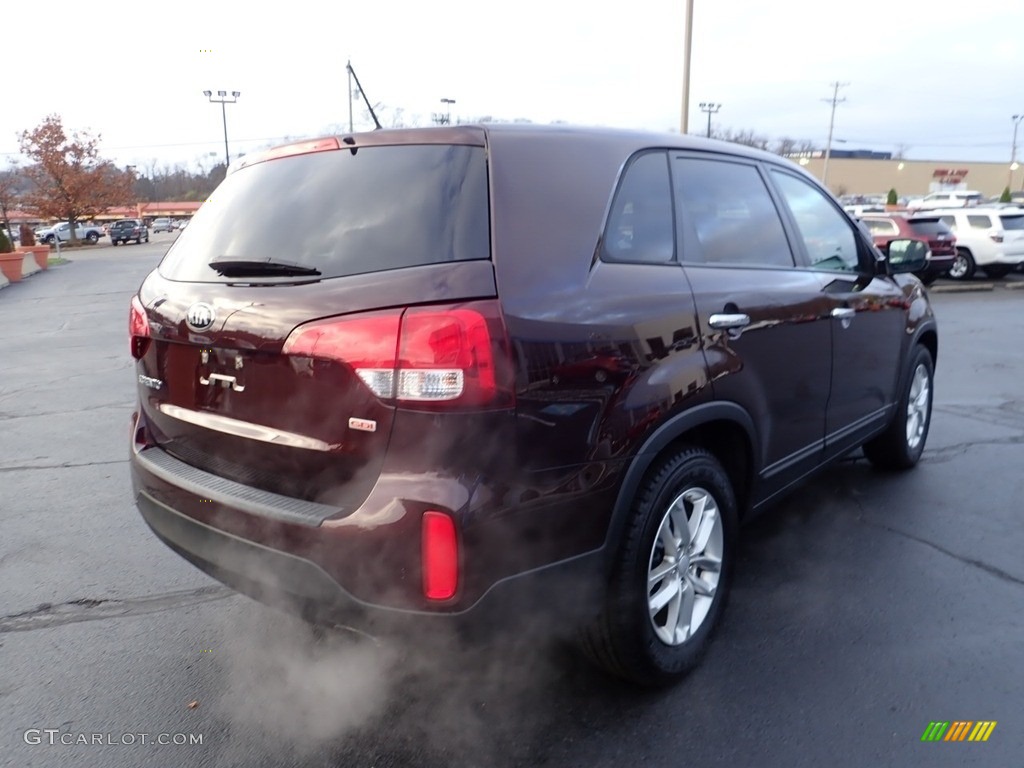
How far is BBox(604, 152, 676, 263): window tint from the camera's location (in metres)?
2.62

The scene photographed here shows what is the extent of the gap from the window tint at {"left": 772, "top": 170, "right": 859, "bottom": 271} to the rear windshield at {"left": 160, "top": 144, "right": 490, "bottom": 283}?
1.89 m

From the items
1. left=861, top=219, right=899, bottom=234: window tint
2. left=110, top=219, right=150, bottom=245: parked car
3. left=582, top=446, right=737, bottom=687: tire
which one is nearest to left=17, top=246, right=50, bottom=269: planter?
left=110, top=219, right=150, bottom=245: parked car

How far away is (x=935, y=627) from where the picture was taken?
3162 millimetres

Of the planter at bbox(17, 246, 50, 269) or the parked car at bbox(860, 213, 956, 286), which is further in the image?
the planter at bbox(17, 246, 50, 269)

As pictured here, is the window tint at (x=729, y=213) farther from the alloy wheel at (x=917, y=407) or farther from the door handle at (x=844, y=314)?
the alloy wheel at (x=917, y=407)

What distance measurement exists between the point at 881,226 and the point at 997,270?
325 centimetres

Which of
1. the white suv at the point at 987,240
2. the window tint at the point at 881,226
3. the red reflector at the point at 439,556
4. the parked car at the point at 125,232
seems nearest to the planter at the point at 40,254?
the parked car at the point at 125,232

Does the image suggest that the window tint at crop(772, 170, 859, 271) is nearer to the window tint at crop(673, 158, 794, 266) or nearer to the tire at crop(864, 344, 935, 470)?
the window tint at crop(673, 158, 794, 266)

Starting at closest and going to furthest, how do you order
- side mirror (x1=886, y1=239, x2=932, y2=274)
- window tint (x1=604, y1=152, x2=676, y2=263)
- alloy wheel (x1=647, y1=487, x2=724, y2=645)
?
1. window tint (x1=604, y1=152, x2=676, y2=263)
2. alloy wheel (x1=647, y1=487, x2=724, y2=645)
3. side mirror (x1=886, y1=239, x2=932, y2=274)

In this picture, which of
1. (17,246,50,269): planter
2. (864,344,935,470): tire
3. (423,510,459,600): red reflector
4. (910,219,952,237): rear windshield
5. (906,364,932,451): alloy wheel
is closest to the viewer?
(423,510,459,600): red reflector

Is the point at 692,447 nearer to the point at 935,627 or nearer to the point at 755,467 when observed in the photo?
the point at 755,467

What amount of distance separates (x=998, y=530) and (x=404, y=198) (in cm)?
345

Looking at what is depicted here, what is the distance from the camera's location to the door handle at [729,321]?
9.21 feet

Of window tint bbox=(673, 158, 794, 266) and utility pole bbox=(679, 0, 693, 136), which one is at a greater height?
utility pole bbox=(679, 0, 693, 136)
